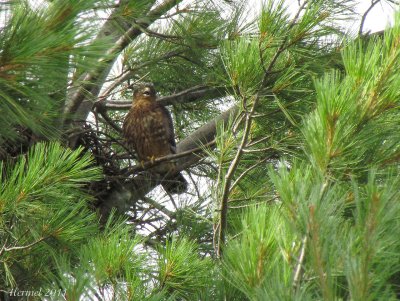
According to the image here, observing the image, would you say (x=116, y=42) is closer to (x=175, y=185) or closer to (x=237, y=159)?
(x=175, y=185)

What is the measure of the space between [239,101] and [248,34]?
2.65 feet

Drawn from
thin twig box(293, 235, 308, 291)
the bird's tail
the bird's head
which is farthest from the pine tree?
the bird's head

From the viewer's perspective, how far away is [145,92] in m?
5.66

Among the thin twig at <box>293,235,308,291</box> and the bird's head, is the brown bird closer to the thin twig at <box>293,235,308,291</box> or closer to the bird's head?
the bird's head

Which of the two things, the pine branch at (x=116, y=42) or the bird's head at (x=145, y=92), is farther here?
the bird's head at (x=145, y=92)

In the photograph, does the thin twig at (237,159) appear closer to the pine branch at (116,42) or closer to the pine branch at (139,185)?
the pine branch at (116,42)

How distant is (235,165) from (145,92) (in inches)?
104

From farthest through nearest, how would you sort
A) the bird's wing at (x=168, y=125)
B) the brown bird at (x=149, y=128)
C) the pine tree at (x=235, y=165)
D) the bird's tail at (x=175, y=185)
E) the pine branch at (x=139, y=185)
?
1. the bird's wing at (x=168, y=125)
2. the brown bird at (x=149, y=128)
3. the bird's tail at (x=175, y=185)
4. the pine branch at (x=139, y=185)
5. the pine tree at (x=235, y=165)

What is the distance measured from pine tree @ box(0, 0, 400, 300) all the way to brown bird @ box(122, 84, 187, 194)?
75 centimetres

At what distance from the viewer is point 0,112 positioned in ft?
8.95

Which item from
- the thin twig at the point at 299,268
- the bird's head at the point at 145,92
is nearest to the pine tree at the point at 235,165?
the thin twig at the point at 299,268

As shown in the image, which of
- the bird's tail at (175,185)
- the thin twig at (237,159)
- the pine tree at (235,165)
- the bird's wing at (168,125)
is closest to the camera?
the pine tree at (235,165)

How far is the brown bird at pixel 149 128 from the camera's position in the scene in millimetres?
5559

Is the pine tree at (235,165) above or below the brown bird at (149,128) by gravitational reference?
below
